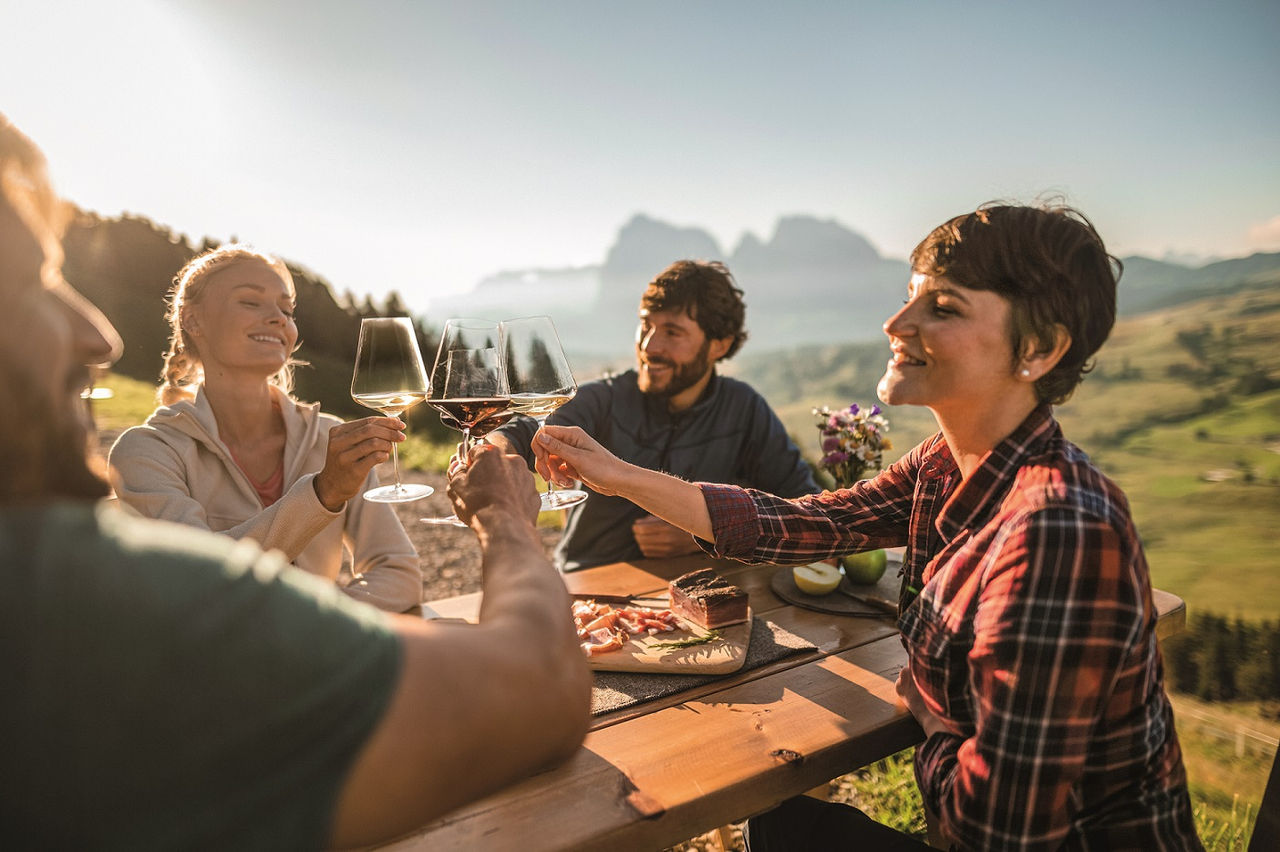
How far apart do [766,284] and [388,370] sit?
272ft

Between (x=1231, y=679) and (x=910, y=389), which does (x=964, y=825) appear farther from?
(x=1231, y=679)

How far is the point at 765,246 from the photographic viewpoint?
93812 mm

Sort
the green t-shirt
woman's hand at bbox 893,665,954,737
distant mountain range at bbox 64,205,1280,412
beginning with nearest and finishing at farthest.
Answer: the green t-shirt, woman's hand at bbox 893,665,954,737, distant mountain range at bbox 64,205,1280,412

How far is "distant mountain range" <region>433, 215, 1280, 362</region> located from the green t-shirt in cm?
2843

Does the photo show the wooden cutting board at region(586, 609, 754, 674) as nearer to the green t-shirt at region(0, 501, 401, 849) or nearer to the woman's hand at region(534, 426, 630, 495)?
the woman's hand at region(534, 426, 630, 495)

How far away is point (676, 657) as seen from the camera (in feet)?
5.66

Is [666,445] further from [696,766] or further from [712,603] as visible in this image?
[696,766]

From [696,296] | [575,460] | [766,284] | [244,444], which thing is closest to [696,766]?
[575,460]

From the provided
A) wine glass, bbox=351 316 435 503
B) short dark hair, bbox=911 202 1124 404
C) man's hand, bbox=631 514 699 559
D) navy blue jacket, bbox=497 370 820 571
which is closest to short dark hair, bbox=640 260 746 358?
navy blue jacket, bbox=497 370 820 571

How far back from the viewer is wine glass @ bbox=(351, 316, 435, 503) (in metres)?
1.89

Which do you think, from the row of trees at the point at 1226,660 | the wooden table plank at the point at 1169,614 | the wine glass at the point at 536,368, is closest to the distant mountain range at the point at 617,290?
the wine glass at the point at 536,368

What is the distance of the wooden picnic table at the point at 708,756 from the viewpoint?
1.19 metres

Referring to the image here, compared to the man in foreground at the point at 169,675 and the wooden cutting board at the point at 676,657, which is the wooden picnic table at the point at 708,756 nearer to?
the wooden cutting board at the point at 676,657

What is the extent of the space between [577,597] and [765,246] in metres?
96.4
